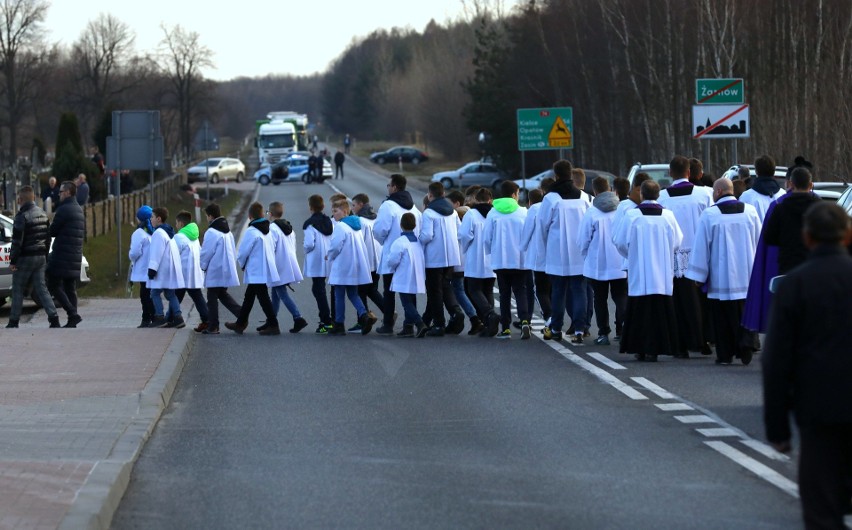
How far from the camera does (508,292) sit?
1648 centimetres

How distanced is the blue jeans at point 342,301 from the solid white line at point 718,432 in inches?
311

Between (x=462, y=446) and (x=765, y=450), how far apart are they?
6.33 feet

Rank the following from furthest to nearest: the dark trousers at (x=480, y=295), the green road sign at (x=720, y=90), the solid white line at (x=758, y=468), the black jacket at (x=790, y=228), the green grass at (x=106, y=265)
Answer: the green grass at (x=106, y=265), the green road sign at (x=720, y=90), the dark trousers at (x=480, y=295), the black jacket at (x=790, y=228), the solid white line at (x=758, y=468)

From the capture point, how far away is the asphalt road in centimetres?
752

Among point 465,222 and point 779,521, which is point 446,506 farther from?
point 465,222

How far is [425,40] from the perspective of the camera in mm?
178750

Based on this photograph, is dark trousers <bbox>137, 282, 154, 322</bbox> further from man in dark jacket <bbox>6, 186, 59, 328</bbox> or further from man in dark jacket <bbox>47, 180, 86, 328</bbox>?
man in dark jacket <bbox>6, 186, 59, 328</bbox>

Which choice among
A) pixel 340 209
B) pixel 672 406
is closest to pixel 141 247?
pixel 340 209

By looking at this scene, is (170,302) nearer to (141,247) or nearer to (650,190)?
(141,247)

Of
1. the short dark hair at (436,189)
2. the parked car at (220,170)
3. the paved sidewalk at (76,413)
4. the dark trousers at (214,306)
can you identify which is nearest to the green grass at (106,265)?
the dark trousers at (214,306)

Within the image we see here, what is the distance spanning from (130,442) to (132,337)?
667 centimetres

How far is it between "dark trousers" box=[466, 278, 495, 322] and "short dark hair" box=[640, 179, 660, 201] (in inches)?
132

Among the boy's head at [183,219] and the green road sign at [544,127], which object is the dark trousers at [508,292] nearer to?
the boy's head at [183,219]

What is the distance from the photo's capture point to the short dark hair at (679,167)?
46.2 ft
